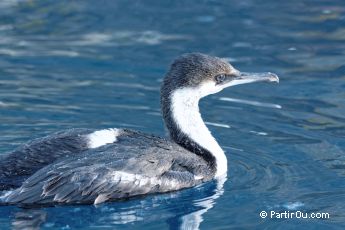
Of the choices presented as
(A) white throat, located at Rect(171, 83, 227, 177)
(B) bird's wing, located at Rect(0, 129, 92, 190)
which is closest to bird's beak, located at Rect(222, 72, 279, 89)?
(A) white throat, located at Rect(171, 83, 227, 177)

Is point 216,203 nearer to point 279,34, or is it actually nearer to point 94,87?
point 94,87

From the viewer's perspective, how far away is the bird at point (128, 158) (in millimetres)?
8227

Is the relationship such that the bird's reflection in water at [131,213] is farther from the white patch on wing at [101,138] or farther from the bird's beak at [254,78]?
the bird's beak at [254,78]

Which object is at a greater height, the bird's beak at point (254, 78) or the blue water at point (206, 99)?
the bird's beak at point (254, 78)

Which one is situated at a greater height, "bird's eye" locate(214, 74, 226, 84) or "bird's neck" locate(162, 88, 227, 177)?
"bird's eye" locate(214, 74, 226, 84)

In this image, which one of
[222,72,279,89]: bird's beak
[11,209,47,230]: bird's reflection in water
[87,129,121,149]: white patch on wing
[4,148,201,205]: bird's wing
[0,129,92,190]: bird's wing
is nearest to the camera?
[11,209,47,230]: bird's reflection in water

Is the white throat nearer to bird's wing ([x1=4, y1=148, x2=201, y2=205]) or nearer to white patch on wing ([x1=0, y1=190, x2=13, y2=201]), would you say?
bird's wing ([x1=4, y1=148, x2=201, y2=205])

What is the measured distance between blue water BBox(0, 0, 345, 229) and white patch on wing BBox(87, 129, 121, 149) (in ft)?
2.01

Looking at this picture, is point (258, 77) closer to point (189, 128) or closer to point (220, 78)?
point (220, 78)

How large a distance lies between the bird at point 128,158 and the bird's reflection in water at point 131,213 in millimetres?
78

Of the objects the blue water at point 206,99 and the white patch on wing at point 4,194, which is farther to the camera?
the blue water at point 206,99

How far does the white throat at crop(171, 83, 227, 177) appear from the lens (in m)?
9.19

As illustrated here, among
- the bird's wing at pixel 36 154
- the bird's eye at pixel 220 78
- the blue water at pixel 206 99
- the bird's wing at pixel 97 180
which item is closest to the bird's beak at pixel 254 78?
the bird's eye at pixel 220 78

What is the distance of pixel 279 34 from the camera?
14445mm
